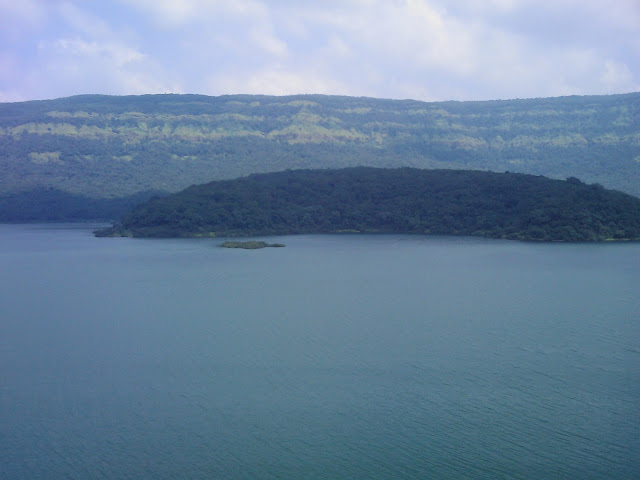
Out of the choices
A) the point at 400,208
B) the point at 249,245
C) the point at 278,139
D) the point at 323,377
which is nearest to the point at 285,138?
the point at 278,139

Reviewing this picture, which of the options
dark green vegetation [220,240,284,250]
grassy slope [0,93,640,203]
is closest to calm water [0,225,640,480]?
dark green vegetation [220,240,284,250]

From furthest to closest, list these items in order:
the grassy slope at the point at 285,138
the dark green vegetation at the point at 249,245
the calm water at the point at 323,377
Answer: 1. the grassy slope at the point at 285,138
2. the dark green vegetation at the point at 249,245
3. the calm water at the point at 323,377

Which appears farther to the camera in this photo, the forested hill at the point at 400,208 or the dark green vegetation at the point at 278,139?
the dark green vegetation at the point at 278,139

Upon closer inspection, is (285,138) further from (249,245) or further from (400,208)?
(249,245)

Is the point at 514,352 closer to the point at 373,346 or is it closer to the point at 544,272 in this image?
the point at 373,346

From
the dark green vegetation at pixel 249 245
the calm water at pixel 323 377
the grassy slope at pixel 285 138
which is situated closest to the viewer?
the calm water at pixel 323 377

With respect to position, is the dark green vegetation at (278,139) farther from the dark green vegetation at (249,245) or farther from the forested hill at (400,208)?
the dark green vegetation at (249,245)

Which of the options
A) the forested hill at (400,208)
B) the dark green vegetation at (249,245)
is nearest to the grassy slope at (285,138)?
the forested hill at (400,208)
